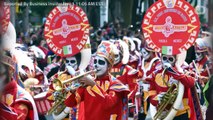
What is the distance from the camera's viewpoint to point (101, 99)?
7613 millimetres

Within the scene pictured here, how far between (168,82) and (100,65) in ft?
4.17

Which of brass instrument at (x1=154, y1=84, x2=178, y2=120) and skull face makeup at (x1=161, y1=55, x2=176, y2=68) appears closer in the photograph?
brass instrument at (x1=154, y1=84, x2=178, y2=120)

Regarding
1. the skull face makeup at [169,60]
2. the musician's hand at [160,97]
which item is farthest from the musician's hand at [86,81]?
the skull face makeup at [169,60]

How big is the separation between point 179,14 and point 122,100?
62.6 inches

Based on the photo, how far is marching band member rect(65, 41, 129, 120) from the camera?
24.9ft

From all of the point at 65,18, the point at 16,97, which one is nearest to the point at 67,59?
the point at 65,18

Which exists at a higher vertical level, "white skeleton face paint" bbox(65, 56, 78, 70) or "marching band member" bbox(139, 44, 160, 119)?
"white skeleton face paint" bbox(65, 56, 78, 70)

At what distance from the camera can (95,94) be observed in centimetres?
758

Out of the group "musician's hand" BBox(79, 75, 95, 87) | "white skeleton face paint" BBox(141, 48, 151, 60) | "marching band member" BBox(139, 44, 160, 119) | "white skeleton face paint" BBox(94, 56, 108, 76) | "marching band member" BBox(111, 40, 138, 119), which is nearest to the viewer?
"musician's hand" BBox(79, 75, 95, 87)

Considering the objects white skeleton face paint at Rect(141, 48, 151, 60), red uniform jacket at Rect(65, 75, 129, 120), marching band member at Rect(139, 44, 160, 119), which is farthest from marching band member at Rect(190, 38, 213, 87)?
red uniform jacket at Rect(65, 75, 129, 120)

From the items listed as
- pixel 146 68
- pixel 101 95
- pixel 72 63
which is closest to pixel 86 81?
pixel 101 95

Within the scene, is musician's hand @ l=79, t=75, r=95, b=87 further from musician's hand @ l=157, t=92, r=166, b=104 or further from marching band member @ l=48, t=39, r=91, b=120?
musician's hand @ l=157, t=92, r=166, b=104

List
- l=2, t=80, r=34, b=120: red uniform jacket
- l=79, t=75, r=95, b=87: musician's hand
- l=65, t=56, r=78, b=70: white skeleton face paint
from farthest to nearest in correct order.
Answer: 1. l=65, t=56, r=78, b=70: white skeleton face paint
2. l=79, t=75, r=95, b=87: musician's hand
3. l=2, t=80, r=34, b=120: red uniform jacket

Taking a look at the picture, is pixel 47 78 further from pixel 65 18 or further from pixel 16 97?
pixel 16 97
